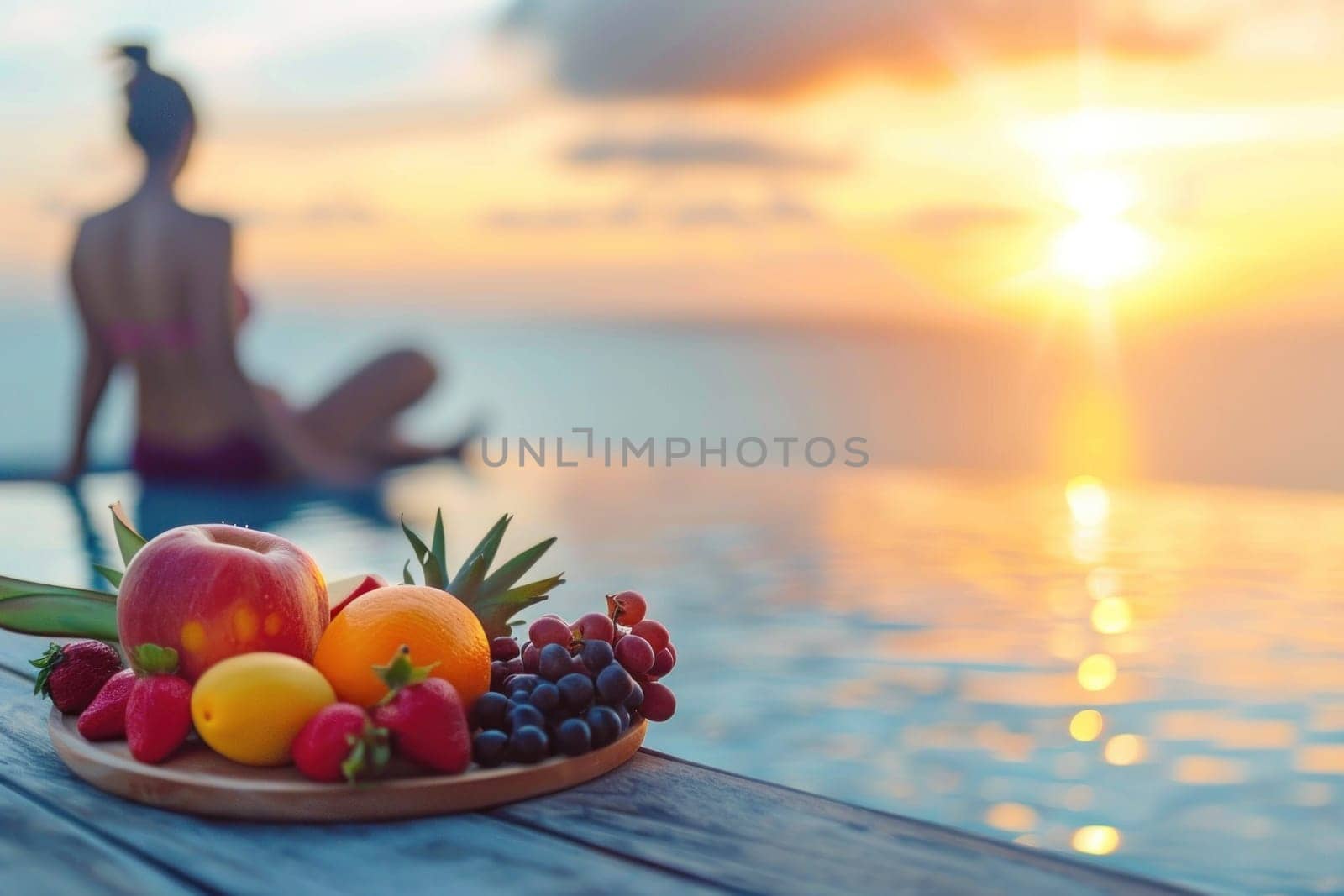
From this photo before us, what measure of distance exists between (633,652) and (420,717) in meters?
0.22

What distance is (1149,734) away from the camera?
3.63m

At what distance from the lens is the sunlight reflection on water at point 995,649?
312 centimetres

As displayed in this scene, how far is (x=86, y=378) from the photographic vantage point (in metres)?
6.50

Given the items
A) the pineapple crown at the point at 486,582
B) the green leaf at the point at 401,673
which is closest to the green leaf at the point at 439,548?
the pineapple crown at the point at 486,582

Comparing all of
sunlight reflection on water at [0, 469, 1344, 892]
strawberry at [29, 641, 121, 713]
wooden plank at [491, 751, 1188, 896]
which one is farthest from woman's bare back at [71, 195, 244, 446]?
wooden plank at [491, 751, 1188, 896]

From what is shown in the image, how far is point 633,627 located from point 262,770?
0.33m

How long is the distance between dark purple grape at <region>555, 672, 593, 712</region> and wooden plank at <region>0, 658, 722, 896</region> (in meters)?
0.12

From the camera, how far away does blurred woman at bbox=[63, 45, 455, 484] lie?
6500 mm

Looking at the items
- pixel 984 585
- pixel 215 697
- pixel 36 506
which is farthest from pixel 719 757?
pixel 36 506

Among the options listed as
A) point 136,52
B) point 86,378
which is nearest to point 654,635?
point 136,52

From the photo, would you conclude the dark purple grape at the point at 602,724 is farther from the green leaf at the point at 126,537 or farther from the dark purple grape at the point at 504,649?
the green leaf at the point at 126,537

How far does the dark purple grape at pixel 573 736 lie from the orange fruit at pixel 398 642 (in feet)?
0.25

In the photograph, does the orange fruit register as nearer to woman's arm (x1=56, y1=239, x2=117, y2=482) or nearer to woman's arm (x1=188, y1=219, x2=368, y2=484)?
woman's arm (x1=56, y1=239, x2=117, y2=482)

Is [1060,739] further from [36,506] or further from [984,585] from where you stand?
[36,506]
